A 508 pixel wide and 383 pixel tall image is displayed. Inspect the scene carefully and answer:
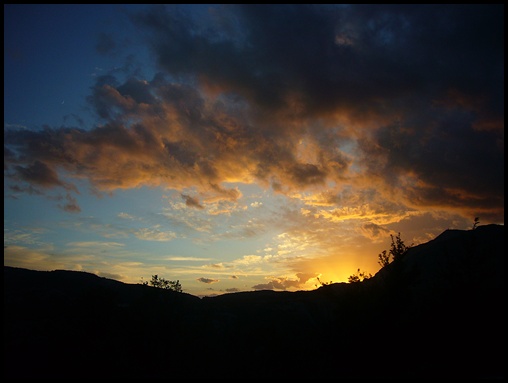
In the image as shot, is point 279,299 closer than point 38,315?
No

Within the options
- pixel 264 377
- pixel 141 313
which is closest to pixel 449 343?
pixel 264 377

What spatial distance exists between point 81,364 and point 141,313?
9.08 metres

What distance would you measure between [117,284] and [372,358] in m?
59.2

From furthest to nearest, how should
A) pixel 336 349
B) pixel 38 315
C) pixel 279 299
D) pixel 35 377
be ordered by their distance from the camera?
pixel 279 299 < pixel 38 315 < pixel 35 377 < pixel 336 349

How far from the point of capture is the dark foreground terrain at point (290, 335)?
93.1 feet

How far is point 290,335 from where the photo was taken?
52812 millimetres

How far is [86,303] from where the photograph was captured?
3753 cm

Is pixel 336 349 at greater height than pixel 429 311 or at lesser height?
lesser

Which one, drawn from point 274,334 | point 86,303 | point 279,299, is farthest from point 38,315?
point 279,299

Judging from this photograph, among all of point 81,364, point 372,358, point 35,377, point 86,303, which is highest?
point 86,303

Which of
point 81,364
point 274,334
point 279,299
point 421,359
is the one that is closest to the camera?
point 421,359

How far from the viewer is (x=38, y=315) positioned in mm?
48562

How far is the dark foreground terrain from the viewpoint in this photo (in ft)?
93.1

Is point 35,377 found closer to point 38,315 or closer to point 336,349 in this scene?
point 38,315
